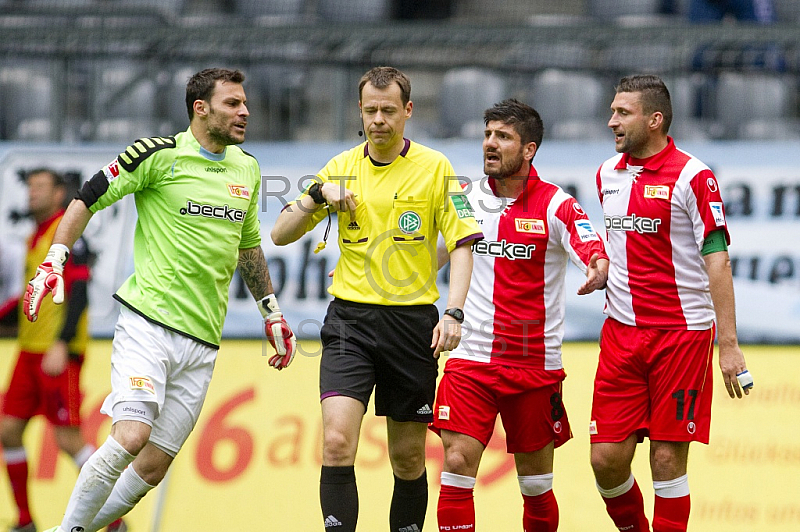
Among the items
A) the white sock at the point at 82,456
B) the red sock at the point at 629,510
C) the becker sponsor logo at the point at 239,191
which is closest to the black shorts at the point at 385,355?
the becker sponsor logo at the point at 239,191

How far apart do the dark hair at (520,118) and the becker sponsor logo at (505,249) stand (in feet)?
1.99

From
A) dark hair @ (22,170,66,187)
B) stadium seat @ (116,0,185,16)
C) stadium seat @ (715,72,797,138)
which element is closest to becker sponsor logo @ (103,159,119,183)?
dark hair @ (22,170,66,187)

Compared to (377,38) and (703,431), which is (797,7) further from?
(703,431)

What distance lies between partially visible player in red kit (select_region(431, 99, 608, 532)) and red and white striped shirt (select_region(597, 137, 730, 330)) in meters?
0.29

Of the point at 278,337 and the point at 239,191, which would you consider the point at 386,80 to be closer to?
the point at 239,191

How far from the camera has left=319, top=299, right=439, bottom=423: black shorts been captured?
5488 mm

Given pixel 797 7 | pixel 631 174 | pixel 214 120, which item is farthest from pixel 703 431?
pixel 797 7

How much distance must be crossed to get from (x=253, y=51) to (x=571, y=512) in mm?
5194

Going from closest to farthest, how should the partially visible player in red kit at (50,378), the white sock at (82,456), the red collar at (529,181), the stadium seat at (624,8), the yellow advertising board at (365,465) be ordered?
the red collar at (529,181) < the yellow advertising board at (365,465) < the white sock at (82,456) < the partially visible player in red kit at (50,378) < the stadium seat at (624,8)

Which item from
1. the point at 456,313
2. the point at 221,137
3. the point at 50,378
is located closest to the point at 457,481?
the point at 456,313

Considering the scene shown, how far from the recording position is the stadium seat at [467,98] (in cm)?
991

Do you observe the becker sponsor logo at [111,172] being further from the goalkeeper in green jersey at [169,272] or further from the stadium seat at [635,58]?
the stadium seat at [635,58]

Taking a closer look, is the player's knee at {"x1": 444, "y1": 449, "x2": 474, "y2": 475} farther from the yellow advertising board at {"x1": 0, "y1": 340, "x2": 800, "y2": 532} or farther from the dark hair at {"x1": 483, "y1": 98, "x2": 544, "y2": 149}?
the yellow advertising board at {"x1": 0, "y1": 340, "x2": 800, "y2": 532}

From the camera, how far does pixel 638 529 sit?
238 inches
